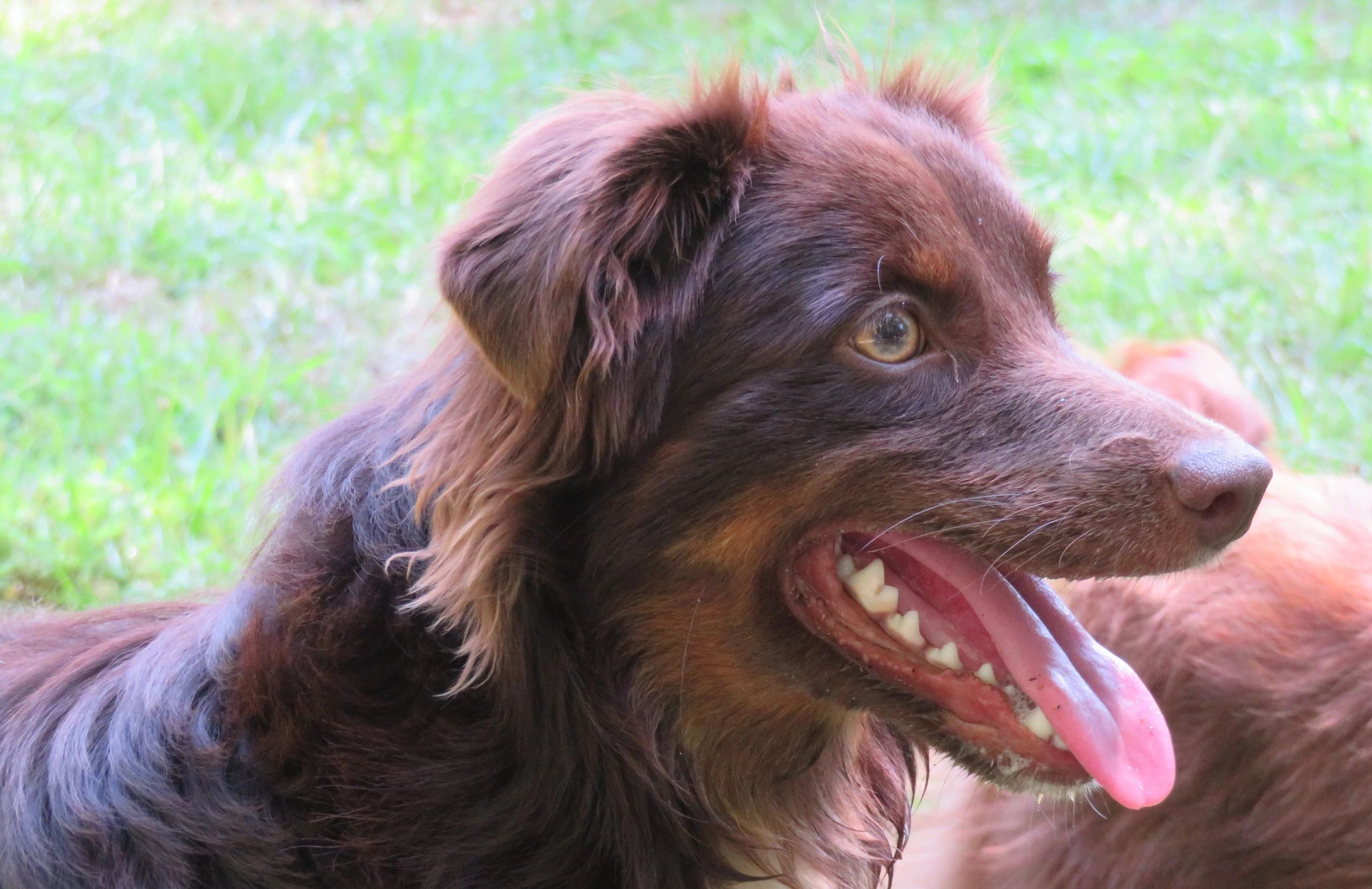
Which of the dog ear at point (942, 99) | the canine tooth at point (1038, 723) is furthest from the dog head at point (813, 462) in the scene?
the dog ear at point (942, 99)

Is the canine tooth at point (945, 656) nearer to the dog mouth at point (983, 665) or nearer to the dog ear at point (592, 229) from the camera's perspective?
the dog mouth at point (983, 665)

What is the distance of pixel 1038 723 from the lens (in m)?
2.37

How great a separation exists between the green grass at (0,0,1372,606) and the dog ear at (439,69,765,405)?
367 mm

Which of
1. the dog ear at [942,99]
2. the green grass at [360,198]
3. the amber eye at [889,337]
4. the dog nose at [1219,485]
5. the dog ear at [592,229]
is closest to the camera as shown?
the dog ear at [592,229]

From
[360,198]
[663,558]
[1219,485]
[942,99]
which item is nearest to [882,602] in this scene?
[663,558]

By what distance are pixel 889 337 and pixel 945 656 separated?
0.59m

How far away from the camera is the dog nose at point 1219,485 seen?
2203mm

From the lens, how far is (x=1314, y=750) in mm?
2549

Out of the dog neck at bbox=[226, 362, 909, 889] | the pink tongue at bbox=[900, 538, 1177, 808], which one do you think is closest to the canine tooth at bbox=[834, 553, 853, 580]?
the pink tongue at bbox=[900, 538, 1177, 808]

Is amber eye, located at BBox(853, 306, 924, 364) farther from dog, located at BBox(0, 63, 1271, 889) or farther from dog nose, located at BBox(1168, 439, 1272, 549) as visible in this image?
dog nose, located at BBox(1168, 439, 1272, 549)

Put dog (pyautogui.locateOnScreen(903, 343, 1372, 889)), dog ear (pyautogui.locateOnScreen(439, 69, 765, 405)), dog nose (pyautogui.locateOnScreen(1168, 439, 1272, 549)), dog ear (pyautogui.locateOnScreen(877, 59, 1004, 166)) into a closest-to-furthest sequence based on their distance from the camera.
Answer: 1. dog ear (pyautogui.locateOnScreen(439, 69, 765, 405))
2. dog nose (pyautogui.locateOnScreen(1168, 439, 1272, 549))
3. dog (pyautogui.locateOnScreen(903, 343, 1372, 889))
4. dog ear (pyautogui.locateOnScreen(877, 59, 1004, 166))

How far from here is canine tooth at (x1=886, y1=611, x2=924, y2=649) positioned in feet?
7.85

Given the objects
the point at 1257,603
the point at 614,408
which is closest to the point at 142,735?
the point at 614,408

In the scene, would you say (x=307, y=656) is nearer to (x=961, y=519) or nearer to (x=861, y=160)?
(x=961, y=519)
